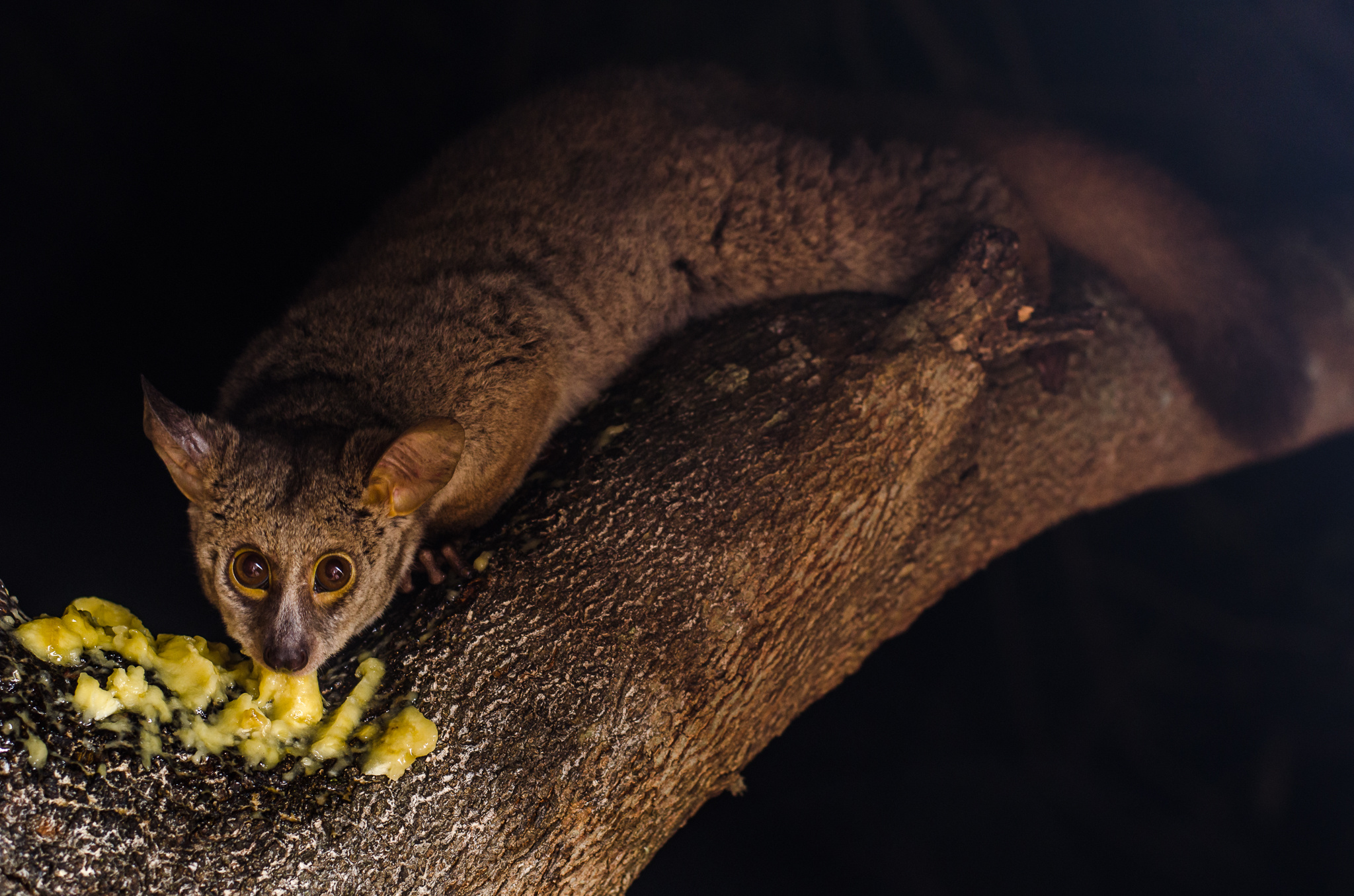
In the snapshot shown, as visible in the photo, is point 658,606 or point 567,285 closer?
point 658,606

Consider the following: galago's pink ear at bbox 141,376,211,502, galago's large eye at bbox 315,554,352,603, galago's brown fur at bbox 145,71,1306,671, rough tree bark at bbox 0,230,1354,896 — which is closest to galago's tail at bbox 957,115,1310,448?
galago's brown fur at bbox 145,71,1306,671

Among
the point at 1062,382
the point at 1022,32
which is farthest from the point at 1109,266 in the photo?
the point at 1022,32

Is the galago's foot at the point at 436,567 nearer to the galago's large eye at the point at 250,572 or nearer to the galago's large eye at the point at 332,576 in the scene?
the galago's large eye at the point at 332,576

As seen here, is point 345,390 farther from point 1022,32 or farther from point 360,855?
point 1022,32

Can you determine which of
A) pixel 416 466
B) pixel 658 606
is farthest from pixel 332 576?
pixel 658 606

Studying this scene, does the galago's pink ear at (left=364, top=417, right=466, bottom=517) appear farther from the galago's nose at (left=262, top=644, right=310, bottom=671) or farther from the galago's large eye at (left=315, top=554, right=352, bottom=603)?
the galago's nose at (left=262, top=644, right=310, bottom=671)

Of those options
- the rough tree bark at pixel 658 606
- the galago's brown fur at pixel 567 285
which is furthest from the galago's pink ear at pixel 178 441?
the rough tree bark at pixel 658 606

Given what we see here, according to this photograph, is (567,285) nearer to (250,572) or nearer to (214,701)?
(250,572)
